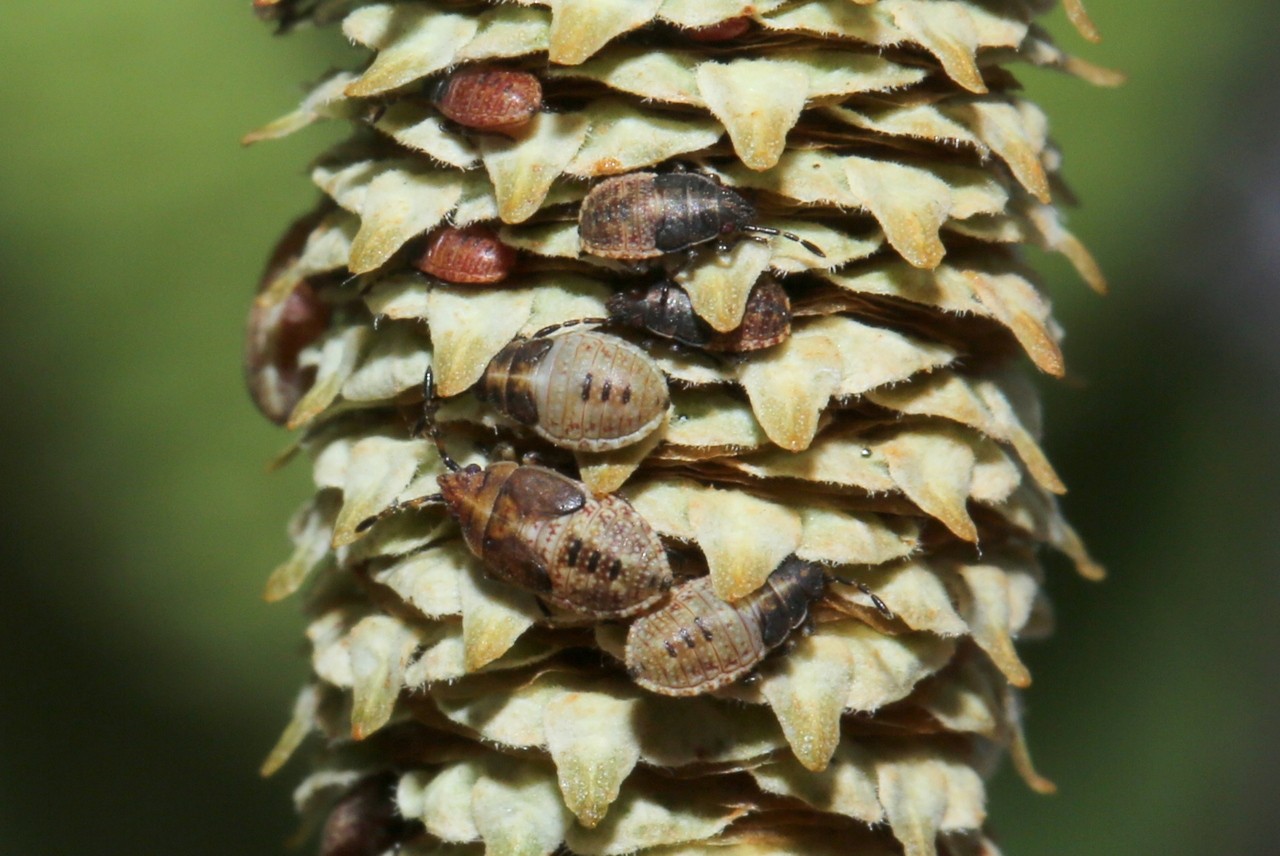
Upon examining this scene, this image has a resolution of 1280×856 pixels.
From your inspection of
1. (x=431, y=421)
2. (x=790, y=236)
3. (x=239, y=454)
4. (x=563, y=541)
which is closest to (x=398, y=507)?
(x=431, y=421)

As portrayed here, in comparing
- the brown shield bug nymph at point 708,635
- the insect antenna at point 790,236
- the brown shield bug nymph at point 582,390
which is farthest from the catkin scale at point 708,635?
the insect antenna at point 790,236

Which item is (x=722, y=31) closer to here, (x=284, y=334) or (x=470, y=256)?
(x=470, y=256)

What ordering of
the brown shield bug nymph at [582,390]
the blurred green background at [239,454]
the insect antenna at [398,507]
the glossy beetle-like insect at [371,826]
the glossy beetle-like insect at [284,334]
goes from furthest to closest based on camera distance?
the blurred green background at [239,454] → the glossy beetle-like insect at [284,334] → the glossy beetle-like insect at [371,826] → the insect antenna at [398,507] → the brown shield bug nymph at [582,390]

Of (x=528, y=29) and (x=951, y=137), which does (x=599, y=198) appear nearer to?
(x=528, y=29)

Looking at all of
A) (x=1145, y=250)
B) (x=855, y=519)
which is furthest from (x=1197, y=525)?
(x=855, y=519)

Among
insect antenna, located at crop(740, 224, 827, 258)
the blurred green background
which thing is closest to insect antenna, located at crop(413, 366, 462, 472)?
insect antenna, located at crop(740, 224, 827, 258)

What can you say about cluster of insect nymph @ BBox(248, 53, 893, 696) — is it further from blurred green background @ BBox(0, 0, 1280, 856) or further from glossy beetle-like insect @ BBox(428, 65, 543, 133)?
blurred green background @ BBox(0, 0, 1280, 856)

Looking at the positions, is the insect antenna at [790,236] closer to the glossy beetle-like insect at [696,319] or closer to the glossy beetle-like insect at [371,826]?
the glossy beetle-like insect at [696,319]
